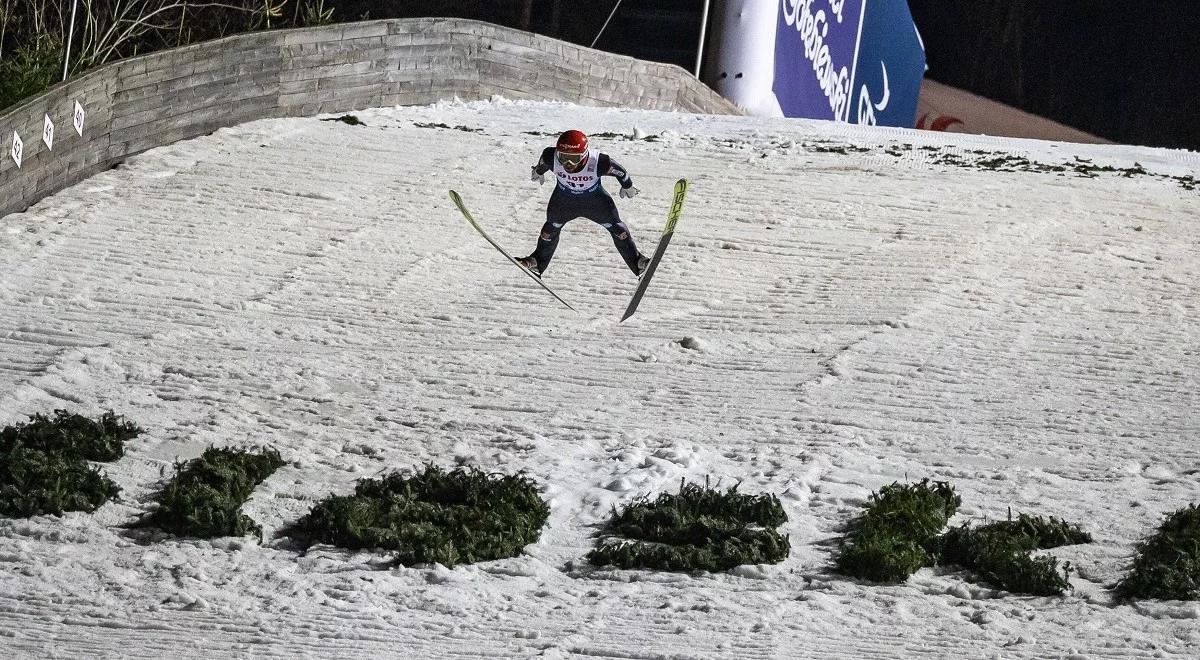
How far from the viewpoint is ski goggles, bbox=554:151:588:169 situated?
8.98 m

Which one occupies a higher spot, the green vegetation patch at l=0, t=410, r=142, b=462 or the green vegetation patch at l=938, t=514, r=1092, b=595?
the green vegetation patch at l=938, t=514, r=1092, b=595

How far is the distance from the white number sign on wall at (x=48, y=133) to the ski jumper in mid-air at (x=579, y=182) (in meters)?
5.54

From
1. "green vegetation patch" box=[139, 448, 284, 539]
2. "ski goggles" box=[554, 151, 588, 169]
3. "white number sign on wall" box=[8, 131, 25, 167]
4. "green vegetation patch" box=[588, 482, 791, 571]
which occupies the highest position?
"ski goggles" box=[554, 151, 588, 169]

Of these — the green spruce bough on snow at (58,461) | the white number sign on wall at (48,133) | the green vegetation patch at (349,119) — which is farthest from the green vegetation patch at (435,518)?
the green vegetation patch at (349,119)

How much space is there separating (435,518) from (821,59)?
17454 millimetres

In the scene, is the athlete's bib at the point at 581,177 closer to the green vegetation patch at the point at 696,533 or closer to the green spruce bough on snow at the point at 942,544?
the green vegetation patch at the point at 696,533

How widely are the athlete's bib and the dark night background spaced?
1386 cm

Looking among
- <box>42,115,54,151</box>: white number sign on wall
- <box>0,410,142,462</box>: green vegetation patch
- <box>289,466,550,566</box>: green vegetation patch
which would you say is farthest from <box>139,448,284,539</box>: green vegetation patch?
<box>42,115,54,151</box>: white number sign on wall

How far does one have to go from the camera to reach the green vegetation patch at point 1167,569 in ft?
21.3

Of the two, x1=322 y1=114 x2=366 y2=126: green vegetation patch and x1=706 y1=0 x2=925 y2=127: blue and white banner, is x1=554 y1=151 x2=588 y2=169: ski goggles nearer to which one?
x1=322 y1=114 x2=366 y2=126: green vegetation patch

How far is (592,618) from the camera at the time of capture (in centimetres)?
634

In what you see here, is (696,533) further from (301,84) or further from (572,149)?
(301,84)

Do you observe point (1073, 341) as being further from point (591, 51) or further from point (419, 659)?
point (591, 51)

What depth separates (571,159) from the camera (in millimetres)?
9000
